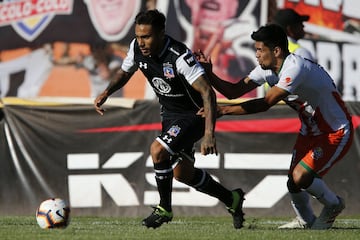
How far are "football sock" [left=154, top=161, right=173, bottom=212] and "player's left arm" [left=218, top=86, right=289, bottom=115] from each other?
0.81m

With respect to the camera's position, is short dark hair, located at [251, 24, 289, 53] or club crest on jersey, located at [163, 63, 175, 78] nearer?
short dark hair, located at [251, 24, 289, 53]

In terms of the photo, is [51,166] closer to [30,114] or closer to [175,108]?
[30,114]

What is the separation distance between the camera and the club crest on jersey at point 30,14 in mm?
17672

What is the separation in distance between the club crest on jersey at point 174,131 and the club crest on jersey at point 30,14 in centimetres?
836

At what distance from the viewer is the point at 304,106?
32.1 ft

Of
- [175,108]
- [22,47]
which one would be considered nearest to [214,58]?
[22,47]

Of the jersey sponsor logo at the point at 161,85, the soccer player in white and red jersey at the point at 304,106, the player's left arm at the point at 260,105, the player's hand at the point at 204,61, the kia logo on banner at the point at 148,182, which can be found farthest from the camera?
the kia logo on banner at the point at 148,182

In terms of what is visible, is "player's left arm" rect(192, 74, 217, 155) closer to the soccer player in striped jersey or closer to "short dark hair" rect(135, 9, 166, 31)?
the soccer player in striped jersey

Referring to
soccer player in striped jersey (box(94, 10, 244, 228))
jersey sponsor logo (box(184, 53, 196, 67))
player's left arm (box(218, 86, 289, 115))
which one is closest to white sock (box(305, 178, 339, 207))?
soccer player in striped jersey (box(94, 10, 244, 228))

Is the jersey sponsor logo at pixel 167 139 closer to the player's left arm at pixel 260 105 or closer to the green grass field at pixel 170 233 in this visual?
the player's left arm at pixel 260 105

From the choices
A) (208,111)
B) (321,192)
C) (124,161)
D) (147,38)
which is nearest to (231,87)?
(208,111)

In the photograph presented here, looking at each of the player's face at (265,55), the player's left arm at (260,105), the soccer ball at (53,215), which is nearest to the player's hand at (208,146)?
the player's left arm at (260,105)

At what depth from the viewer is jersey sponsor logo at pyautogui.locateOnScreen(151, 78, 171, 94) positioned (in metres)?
9.72

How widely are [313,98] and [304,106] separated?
0.45 feet
